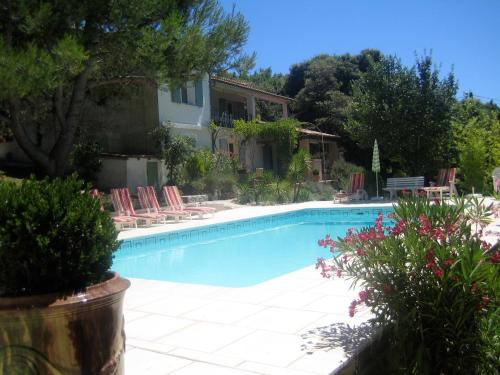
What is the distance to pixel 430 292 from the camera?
3.40 meters

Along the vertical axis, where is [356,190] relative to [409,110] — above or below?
below

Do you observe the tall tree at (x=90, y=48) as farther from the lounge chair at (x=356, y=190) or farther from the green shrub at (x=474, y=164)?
the green shrub at (x=474, y=164)

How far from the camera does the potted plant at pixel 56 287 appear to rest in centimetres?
231

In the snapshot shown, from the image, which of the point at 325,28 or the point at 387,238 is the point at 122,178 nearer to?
the point at 325,28

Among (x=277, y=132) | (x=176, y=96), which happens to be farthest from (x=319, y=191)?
(x=176, y=96)

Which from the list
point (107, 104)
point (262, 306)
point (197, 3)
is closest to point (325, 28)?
point (197, 3)

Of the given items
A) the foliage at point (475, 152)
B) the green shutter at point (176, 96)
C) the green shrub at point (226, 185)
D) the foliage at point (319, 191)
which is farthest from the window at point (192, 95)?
the foliage at point (475, 152)

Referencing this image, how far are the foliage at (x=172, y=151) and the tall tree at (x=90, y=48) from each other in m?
3.79

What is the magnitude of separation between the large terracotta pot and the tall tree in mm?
10440

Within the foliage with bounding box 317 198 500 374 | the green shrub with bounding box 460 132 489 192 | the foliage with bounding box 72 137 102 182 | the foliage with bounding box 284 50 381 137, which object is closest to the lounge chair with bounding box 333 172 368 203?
the green shrub with bounding box 460 132 489 192

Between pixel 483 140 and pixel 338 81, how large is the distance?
17.0m

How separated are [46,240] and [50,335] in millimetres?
463

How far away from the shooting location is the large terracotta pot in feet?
7.56

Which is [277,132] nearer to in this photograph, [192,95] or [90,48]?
[192,95]
